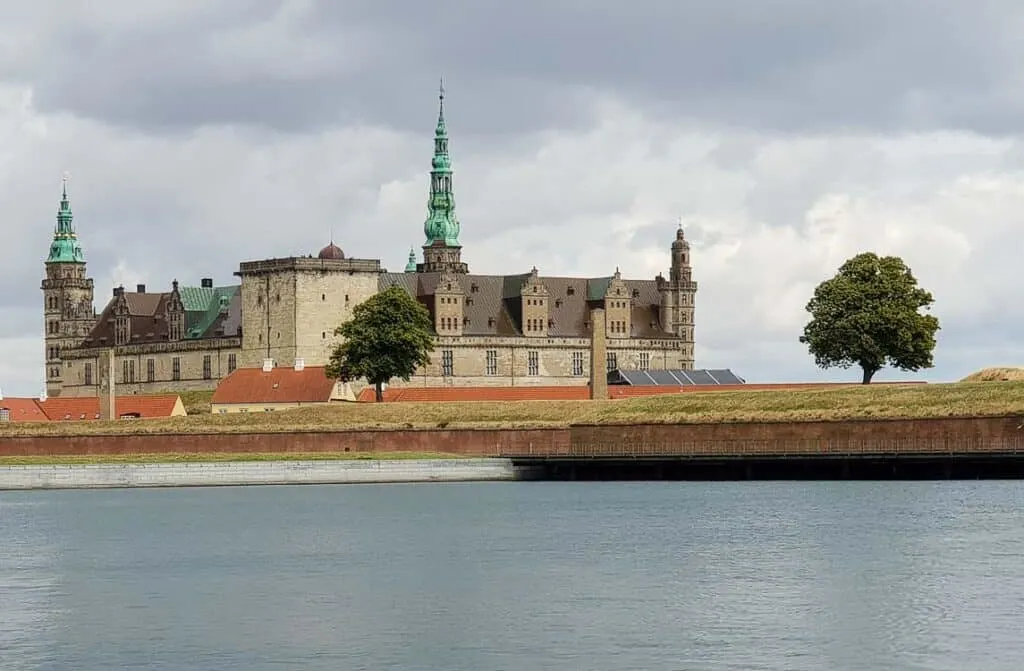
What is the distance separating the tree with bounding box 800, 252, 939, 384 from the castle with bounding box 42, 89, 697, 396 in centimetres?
3880

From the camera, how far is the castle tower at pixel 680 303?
15650 centimetres

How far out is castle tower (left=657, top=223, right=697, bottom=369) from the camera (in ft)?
513

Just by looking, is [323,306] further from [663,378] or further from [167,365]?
[663,378]

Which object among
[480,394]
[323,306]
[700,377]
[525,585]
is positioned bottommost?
[525,585]

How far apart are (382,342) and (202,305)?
3775 cm

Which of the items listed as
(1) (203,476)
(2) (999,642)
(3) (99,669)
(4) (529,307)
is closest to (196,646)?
(3) (99,669)

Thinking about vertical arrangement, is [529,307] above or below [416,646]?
above

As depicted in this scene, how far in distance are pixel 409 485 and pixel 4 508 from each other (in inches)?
662

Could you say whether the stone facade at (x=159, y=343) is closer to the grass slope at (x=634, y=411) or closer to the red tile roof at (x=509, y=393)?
the red tile roof at (x=509, y=393)

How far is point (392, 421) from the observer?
336ft

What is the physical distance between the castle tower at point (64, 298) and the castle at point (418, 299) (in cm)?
1269

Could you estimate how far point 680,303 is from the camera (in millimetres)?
157125

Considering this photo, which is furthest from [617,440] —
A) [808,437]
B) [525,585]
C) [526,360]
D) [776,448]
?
[526,360]

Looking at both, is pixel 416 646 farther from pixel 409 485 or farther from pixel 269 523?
pixel 409 485
